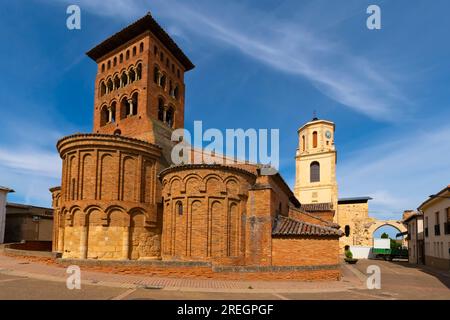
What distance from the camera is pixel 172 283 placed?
13.7m

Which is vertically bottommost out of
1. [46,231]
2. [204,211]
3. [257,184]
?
[46,231]

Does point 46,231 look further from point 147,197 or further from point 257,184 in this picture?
point 257,184

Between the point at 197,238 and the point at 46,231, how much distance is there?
3338 centimetres

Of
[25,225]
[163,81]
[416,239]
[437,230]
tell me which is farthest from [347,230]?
[25,225]

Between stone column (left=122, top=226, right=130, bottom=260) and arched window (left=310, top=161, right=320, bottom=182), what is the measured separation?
31.1 m

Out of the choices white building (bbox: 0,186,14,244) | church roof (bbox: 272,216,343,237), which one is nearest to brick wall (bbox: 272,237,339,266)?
church roof (bbox: 272,216,343,237)

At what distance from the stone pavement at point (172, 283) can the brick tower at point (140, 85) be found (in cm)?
1200

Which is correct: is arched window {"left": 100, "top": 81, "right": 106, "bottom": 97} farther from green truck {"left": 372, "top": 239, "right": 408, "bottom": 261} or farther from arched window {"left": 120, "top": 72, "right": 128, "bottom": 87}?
green truck {"left": 372, "top": 239, "right": 408, "bottom": 261}

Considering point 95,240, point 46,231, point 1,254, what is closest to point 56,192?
point 1,254

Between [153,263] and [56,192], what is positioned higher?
[56,192]

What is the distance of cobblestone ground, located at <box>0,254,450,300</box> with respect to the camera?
11008mm

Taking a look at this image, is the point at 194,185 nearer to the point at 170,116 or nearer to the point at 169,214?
the point at 169,214
